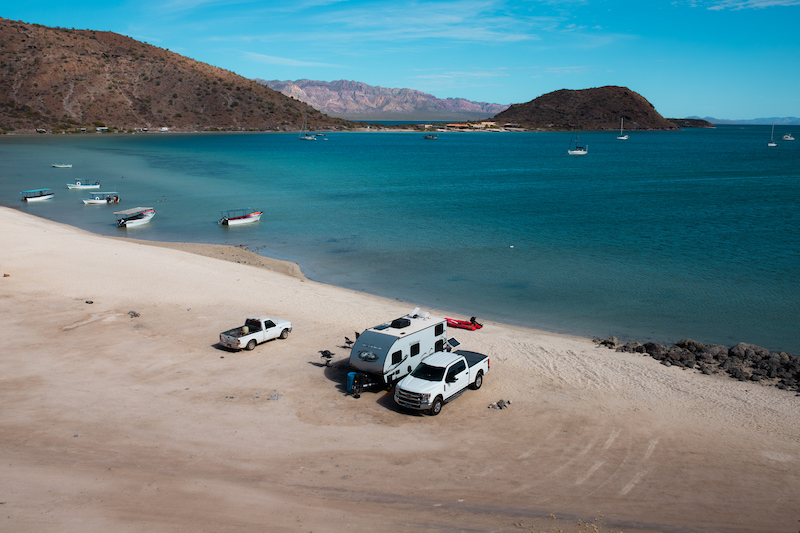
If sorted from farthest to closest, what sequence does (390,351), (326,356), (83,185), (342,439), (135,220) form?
(83,185) → (135,220) → (326,356) → (390,351) → (342,439)

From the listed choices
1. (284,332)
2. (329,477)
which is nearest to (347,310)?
(284,332)

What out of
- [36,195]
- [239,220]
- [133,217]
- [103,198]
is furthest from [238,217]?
[36,195]

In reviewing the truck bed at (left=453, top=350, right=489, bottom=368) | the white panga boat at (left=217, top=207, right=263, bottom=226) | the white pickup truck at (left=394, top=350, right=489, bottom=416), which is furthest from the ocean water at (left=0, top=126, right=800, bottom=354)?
the white pickup truck at (left=394, top=350, right=489, bottom=416)

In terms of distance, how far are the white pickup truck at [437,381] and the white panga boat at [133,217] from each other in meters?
42.7

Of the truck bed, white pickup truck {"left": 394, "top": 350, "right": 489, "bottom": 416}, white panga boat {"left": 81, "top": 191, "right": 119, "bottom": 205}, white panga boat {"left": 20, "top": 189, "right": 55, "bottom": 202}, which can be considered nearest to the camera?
white pickup truck {"left": 394, "top": 350, "right": 489, "bottom": 416}

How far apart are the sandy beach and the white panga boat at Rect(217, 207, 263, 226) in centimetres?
2715

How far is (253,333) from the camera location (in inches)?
847

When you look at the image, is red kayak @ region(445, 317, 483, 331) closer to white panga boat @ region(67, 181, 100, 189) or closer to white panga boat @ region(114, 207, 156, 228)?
white panga boat @ region(114, 207, 156, 228)

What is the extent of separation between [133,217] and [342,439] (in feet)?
147

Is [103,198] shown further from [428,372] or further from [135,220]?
[428,372]

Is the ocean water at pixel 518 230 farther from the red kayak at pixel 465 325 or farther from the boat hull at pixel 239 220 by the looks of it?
the red kayak at pixel 465 325

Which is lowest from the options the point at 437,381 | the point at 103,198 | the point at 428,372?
the point at 437,381

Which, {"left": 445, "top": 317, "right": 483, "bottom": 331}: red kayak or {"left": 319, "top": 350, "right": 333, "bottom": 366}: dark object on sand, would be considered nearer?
{"left": 319, "top": 350, "right": 333, "bottom": 366}: dark object on sand

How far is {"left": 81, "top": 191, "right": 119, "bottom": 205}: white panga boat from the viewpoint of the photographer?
61.7 m
